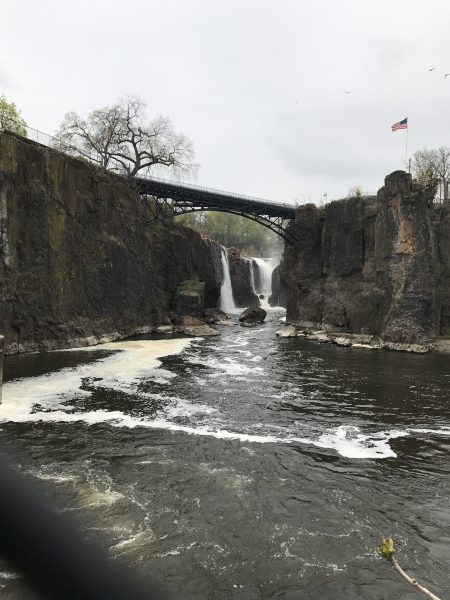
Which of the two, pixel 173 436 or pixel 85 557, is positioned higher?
pixel 85 557

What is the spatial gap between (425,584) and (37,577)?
565 centimetres

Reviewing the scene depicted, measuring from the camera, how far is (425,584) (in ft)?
20.0

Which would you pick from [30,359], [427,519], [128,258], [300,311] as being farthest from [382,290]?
[427,519]

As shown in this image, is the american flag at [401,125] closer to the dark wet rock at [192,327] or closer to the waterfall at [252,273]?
the dark wet rock at [192,327]

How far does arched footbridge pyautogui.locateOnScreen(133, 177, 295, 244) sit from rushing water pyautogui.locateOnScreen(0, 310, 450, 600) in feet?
82.7

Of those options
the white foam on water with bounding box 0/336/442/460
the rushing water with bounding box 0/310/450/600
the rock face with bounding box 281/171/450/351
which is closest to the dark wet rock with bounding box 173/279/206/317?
the rock face with bounding box 281/171/450/351

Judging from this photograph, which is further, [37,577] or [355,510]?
[355,510]

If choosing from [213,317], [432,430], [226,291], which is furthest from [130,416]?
[226,291]

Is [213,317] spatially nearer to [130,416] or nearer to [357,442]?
[130,416]

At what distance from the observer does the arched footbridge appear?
41406mm

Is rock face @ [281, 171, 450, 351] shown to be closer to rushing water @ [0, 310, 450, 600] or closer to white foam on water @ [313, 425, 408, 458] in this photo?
rushing water @ [0, 310, 450, 600]

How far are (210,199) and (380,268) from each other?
2133 cm

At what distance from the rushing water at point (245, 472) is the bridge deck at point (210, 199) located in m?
25.5

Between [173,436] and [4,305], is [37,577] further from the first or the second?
[4,305]
